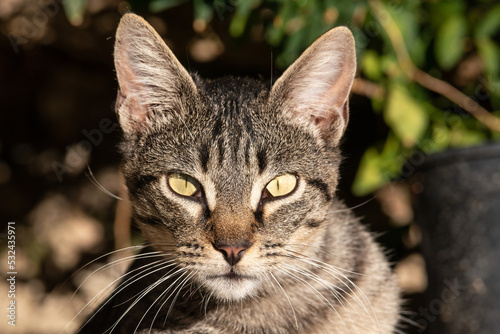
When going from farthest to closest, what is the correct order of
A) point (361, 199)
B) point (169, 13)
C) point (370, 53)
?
1. point (361, 199)
2. point (169, 13)
3. point (370, 53)

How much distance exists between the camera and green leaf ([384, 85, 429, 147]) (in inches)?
107

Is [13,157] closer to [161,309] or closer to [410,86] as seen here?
[161,309]

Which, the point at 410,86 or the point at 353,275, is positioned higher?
the point at 410,86

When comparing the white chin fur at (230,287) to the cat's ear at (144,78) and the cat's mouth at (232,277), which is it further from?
the cat's ear at (144,78)

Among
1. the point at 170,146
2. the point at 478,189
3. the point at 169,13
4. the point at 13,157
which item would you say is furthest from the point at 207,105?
the point at 13,157

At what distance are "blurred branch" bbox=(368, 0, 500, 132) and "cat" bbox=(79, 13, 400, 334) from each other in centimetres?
81

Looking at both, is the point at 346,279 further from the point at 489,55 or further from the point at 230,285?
the point at 489,55

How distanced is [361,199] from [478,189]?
1.44 meters

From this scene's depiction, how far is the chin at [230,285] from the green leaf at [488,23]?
1.78 m

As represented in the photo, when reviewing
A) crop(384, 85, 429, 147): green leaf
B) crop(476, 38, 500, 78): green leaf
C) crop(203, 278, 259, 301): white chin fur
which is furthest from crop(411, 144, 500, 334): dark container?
crop(203, 278, 259, 301): white chin fur

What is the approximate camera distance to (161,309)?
→ 1999 mm

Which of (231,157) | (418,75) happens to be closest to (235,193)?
(231,157)

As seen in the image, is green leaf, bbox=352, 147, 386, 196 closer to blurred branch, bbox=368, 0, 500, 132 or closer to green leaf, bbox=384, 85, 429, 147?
green leaf, bbox=384, 85, 429, 147

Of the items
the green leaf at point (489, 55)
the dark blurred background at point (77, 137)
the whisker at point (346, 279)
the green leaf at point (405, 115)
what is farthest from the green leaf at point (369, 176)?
the whisker at point (346, 279)
